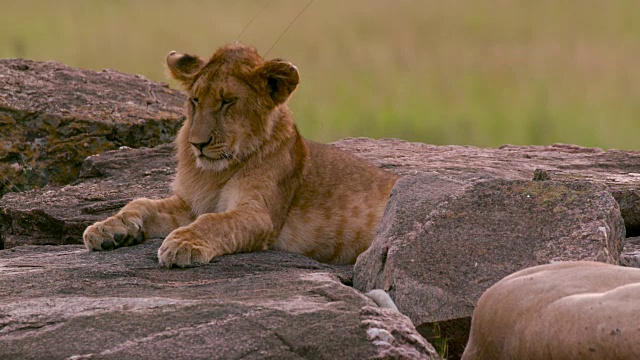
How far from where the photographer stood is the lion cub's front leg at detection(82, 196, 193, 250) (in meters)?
6.89

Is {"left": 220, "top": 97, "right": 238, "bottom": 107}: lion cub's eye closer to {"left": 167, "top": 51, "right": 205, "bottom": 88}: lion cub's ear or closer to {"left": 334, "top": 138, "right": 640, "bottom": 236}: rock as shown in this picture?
{"left": 167, "top": 51, "right": 205, "bottom": 88}: lion cub's ear

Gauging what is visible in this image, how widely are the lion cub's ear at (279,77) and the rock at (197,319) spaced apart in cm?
158

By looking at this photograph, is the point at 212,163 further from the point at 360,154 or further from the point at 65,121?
the point at 65,121

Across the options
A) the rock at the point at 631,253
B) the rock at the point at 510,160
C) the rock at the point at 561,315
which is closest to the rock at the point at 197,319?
the rock at the point at 561,315

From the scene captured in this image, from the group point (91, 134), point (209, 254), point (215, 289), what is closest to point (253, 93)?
point (209, 254)

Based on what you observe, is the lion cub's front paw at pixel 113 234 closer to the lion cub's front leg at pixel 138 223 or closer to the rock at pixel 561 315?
the lion cub's front leg at pixel 138 223

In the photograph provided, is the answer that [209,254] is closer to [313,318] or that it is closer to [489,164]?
[313,318]

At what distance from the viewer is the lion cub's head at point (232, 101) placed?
23.2 feet

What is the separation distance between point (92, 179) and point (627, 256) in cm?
419

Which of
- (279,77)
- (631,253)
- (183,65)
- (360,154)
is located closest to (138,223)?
(183,65)

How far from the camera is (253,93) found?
7.21m

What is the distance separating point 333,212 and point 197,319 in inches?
113

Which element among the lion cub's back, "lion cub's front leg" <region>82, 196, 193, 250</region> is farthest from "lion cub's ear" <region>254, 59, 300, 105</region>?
"lion cub's front leg" <region>82, 196, 193, 250</region>

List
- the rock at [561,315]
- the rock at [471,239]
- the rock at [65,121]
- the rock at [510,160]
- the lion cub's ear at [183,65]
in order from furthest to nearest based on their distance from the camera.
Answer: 1. the rock at [65,121]
2. the rock at [510,160]
3. the lion cub's ear at [183,65]
4. the rock at [471,239]
5. the rock at [561,315]
